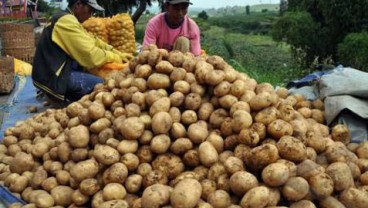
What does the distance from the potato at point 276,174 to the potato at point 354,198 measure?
0.34 metres

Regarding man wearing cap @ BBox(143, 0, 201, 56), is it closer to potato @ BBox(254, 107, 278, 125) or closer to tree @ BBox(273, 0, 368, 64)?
potato @ BBox(254, 107, 278, 125)

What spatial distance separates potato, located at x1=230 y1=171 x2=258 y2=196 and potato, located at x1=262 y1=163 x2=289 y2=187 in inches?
2.6

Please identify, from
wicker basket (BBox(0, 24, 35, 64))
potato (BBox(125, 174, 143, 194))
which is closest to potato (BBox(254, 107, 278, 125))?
potato (BBox(125, 174, 143, 194))

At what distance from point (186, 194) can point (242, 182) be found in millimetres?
287

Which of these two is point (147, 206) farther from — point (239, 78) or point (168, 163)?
point (239, 78)

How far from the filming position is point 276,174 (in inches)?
85.7

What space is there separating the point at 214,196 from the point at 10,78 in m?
5.06

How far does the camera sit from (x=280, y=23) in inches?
362

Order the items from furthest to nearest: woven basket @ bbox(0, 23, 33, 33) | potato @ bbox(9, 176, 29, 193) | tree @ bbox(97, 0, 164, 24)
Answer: tree @ bbox(97, 0, 164, 24) < woven basket @ bbox(0, 23, 33, 33) < potato @ bbox(9, 176, 29, 193)

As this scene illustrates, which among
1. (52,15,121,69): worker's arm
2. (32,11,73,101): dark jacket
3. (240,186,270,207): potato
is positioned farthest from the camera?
(32,11,73,101): dark jacket

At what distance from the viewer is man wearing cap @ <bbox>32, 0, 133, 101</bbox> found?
4.61m

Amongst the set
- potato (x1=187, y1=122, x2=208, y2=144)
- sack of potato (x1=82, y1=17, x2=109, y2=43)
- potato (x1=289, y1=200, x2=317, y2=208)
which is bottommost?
potato (x1=289, y1=200, x2=317, y2=208)

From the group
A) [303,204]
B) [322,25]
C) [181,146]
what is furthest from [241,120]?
[322,25]

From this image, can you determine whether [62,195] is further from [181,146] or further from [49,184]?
[181,146]
